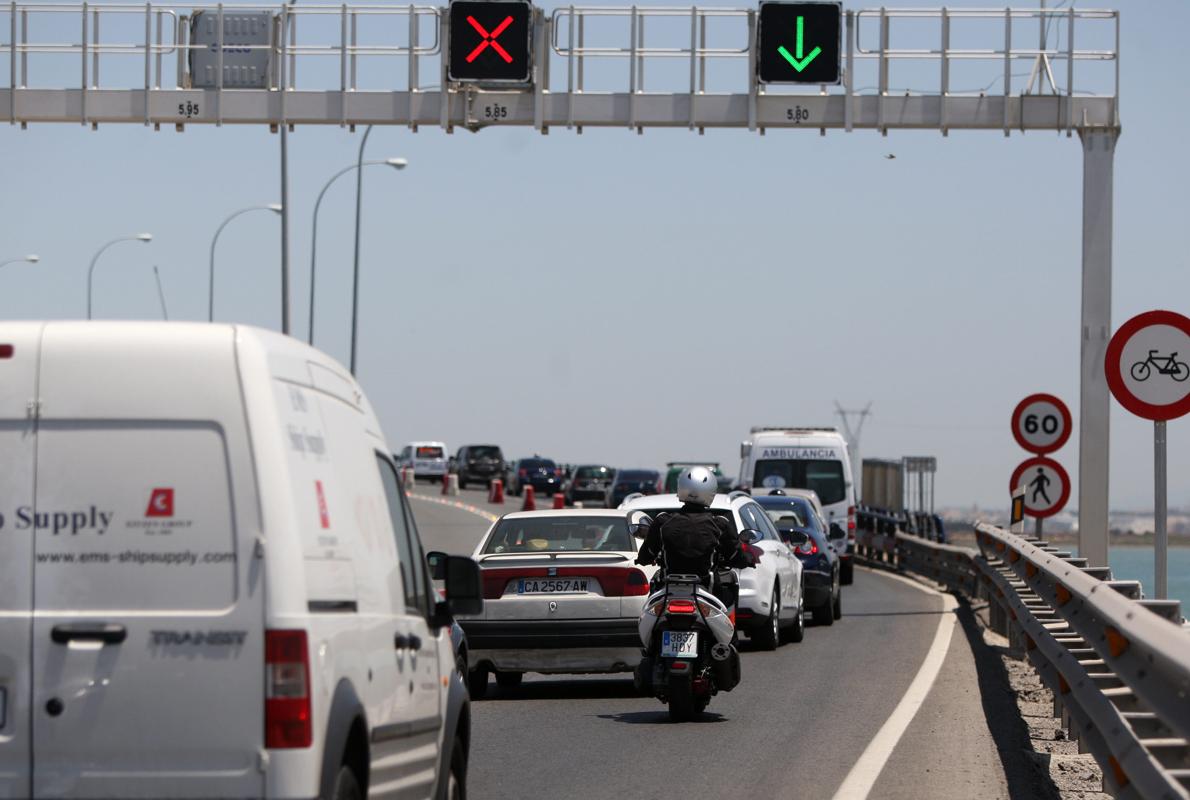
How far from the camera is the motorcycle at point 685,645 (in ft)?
45.7

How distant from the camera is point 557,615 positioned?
15.7 m

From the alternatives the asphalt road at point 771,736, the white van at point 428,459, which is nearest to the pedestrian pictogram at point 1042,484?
the asphalt road at point 771,736

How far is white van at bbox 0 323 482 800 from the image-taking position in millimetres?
5957

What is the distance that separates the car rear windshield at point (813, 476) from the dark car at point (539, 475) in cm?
4778

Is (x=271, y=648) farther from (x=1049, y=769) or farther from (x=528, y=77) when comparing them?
(x=528, y=77)

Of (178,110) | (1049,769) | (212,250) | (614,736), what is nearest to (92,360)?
(1049,769)

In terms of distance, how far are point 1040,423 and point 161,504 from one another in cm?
1906

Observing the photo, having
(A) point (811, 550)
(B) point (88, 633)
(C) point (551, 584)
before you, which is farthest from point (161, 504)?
(A) point (811, 550)

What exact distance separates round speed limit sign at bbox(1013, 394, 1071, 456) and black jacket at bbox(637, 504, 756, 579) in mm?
10519

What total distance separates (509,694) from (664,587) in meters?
2.90

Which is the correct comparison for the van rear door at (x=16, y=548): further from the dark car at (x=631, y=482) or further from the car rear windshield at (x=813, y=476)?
the dark car at (x=631, y=482)

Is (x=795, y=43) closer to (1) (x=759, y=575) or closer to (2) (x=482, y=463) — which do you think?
(1) (x=759, y=575)

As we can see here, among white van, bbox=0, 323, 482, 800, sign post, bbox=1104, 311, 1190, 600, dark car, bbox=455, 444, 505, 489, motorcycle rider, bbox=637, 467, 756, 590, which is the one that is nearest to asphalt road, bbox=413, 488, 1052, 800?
motorcycle rider, bbox=637, 467, 756, 590

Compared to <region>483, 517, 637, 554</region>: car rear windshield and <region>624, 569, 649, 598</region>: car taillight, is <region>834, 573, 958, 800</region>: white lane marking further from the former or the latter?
<region>483, 517, 637, 554</region>: car rear windshield
